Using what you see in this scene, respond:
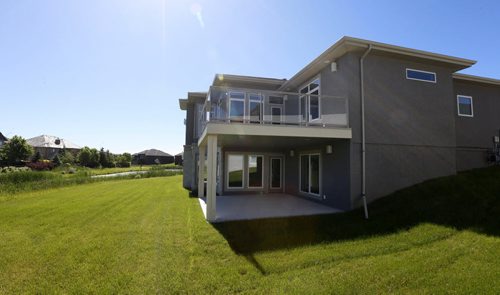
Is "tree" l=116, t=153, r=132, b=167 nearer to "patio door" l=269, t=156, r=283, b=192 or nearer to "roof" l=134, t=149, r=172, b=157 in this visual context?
"roof" l=134, t=149, r=172, b=157

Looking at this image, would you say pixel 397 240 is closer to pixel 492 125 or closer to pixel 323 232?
pixel 323 232

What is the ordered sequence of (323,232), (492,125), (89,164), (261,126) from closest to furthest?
1. (323,232)
2. (261,126)
3. (492,125)
4. (89,164)

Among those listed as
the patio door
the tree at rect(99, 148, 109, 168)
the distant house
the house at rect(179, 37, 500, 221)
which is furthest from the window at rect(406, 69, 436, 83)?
the distant house

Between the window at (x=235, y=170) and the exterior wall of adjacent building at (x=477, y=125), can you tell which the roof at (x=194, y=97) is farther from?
the exterior wall of adjacent building at (x=477, y=125)

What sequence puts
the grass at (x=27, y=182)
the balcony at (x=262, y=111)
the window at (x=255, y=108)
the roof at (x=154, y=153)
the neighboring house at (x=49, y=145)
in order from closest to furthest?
the balcony at (x=262, y=111), the window at (x=255, y=108), the grass at (x=27, y=182), the neighboring house at (x=49, y=145), the roof at (x=154, y=153)

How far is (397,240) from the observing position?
17.3 ft

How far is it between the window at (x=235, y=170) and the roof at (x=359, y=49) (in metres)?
5.48

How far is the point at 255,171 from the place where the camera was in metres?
13.0

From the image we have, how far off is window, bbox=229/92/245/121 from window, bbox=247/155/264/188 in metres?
5.15

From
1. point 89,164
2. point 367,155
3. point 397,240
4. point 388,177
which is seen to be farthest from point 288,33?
point 89,164

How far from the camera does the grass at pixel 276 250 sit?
3.74m

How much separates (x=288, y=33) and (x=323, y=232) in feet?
27.2

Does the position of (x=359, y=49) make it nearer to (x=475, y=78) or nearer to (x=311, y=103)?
(x=311, y=103)

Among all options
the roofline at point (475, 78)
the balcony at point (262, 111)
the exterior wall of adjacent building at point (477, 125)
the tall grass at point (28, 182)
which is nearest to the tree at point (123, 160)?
the tall grass at point (28, 182)
